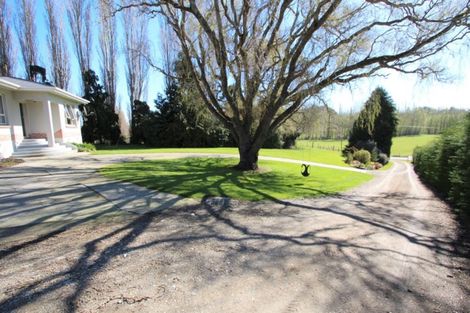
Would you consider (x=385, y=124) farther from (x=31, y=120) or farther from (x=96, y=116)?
(x=31, y=120)

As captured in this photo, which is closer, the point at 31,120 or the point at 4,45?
the point at 31,120

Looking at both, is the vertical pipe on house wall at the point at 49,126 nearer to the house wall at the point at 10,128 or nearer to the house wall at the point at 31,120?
the house wall at the point at 31,120

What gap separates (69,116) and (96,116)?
7502mm

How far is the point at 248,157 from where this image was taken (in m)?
11.2

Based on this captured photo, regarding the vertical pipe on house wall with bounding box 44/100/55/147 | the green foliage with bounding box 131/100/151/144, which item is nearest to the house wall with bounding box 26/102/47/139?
the vertical pipe on house wall with bounding box 44/100/55/147

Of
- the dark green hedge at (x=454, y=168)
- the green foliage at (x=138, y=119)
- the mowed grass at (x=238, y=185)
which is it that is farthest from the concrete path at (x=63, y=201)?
the green foliage at (x=138, y=119)

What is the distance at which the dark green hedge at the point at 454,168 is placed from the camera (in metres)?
5.63

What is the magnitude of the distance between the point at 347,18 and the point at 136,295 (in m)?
Result: 10.5

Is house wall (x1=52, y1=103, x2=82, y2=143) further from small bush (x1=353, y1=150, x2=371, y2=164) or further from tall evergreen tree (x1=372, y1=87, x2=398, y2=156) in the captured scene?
tall evergreen tree (x1=372, y1=87, x2=398, y2=156)

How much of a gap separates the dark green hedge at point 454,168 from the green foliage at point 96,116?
90.6 ft

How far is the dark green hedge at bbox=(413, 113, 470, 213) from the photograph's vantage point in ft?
18.5

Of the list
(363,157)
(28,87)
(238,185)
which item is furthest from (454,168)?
(28,87)

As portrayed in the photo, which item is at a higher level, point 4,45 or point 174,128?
point 4,45

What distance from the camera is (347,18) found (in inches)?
358
